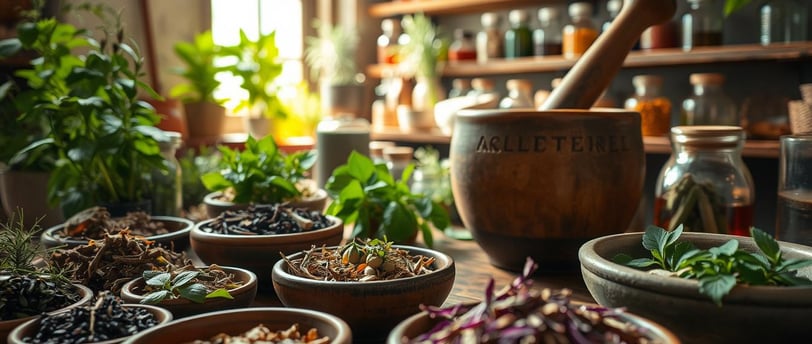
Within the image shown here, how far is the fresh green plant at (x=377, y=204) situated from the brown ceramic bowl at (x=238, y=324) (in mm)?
451

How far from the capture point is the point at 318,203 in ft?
4.03

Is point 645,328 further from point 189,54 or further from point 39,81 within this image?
point 189,54

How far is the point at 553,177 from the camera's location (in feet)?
3.28

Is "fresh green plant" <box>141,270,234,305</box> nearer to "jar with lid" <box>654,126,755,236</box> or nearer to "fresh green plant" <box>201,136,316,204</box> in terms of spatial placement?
"fresh green plant" <box>201,136,316,204</box>

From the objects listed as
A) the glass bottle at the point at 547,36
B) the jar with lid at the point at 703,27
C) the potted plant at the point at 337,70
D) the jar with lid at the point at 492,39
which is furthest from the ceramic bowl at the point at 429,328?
the potted plant at the point at 337,70

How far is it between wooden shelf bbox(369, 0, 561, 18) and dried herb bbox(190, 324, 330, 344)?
3.07 m

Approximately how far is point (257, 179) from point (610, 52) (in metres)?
0.62

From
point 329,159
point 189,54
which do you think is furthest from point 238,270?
point 189,54

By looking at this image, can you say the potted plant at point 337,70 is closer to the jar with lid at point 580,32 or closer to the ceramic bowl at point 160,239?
the jar with lid at point 580,32

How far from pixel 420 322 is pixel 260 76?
3008mm

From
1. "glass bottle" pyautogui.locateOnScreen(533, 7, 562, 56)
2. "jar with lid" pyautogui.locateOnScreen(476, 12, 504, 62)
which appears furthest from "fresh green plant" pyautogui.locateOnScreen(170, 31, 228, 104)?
"glass bottle" pyautogui.locateOnScreen(533, 7, 562, 56)

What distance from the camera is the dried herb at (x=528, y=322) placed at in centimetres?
54

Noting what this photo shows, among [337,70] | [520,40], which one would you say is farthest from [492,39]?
[337,70]

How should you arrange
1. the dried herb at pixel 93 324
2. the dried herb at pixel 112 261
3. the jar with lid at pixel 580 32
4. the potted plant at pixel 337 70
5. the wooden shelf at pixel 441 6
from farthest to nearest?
the potted plant at pixel 337 70
the wooden shelf at pixel 441 6
the jar with lid at pixel 580 32
the dried herb at pixel 112 261
the dried herb at pixel 93 324
